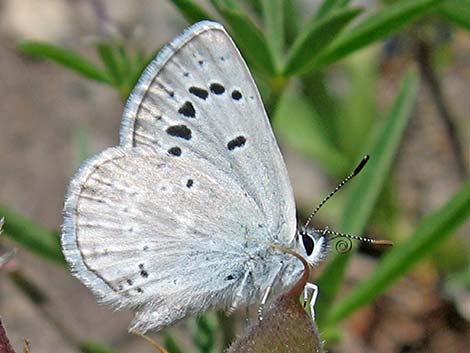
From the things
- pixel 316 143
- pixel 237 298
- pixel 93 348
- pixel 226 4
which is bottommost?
pixel 316 143

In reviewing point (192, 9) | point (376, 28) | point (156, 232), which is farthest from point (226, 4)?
point (156, 232)

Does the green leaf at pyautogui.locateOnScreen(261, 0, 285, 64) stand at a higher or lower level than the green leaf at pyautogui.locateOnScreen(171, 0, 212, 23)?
lower

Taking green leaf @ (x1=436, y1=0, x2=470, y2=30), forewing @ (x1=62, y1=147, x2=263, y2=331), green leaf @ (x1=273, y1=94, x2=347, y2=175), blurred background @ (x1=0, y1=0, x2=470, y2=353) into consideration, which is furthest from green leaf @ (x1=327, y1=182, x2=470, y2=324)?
green leaf @ (x1=273, y1=94, x2=347, y2=175)

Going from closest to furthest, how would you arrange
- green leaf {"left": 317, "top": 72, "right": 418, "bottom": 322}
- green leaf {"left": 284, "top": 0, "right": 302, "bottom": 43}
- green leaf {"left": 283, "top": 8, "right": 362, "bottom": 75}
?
green leaf {"left": 283, "top": 8, "right": 362, "bottom": 75}, green leaf {"left": 317, "top": 72, "right": 418, "bottom": 322}, green leaf {"left": 284, "top": 0, "right": 302, "bottom": 43}

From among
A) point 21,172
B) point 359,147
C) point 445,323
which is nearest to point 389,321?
point 445,323

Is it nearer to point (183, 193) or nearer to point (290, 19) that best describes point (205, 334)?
point (183, 193)

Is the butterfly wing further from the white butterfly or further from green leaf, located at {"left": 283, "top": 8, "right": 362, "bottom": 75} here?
green leaf, located at {"left": 283, "top": 8, "right": 362, "bottom": 75}

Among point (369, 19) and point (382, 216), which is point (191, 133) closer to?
point (369, 19)

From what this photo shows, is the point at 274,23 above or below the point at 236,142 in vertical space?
above
